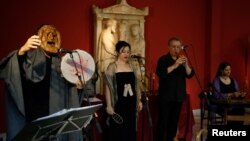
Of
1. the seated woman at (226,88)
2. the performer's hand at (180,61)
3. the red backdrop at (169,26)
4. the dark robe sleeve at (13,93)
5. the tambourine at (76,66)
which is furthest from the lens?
the red backdrop at (169,26)

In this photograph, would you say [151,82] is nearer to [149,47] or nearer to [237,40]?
[149,47]

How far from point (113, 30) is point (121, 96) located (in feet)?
7.00

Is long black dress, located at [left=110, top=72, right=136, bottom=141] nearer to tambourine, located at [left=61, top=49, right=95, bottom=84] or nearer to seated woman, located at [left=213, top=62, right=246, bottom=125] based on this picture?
tambourine, located at [left=61, top=49, right=95, bottom=84]

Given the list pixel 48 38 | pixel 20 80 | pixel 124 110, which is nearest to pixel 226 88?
pixel 124 110

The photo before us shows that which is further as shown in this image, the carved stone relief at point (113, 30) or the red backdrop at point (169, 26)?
the carved stone relief at point (113, 30)

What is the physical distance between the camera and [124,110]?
329cm

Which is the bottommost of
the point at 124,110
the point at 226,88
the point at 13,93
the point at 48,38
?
the point at 124,110

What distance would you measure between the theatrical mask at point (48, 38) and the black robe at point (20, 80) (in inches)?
2.7

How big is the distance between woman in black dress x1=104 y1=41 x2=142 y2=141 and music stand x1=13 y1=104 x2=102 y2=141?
1077mm

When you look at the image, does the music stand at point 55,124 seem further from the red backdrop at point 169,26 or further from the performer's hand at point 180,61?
the red backdrop at point 169,26

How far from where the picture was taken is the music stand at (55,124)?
5.72ft

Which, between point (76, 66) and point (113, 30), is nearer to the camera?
point (76, 66)

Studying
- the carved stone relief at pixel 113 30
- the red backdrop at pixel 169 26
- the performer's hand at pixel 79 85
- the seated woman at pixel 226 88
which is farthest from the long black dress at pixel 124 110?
the red backdrop at pixel 169 26

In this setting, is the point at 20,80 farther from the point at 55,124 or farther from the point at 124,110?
the point at 124,110
